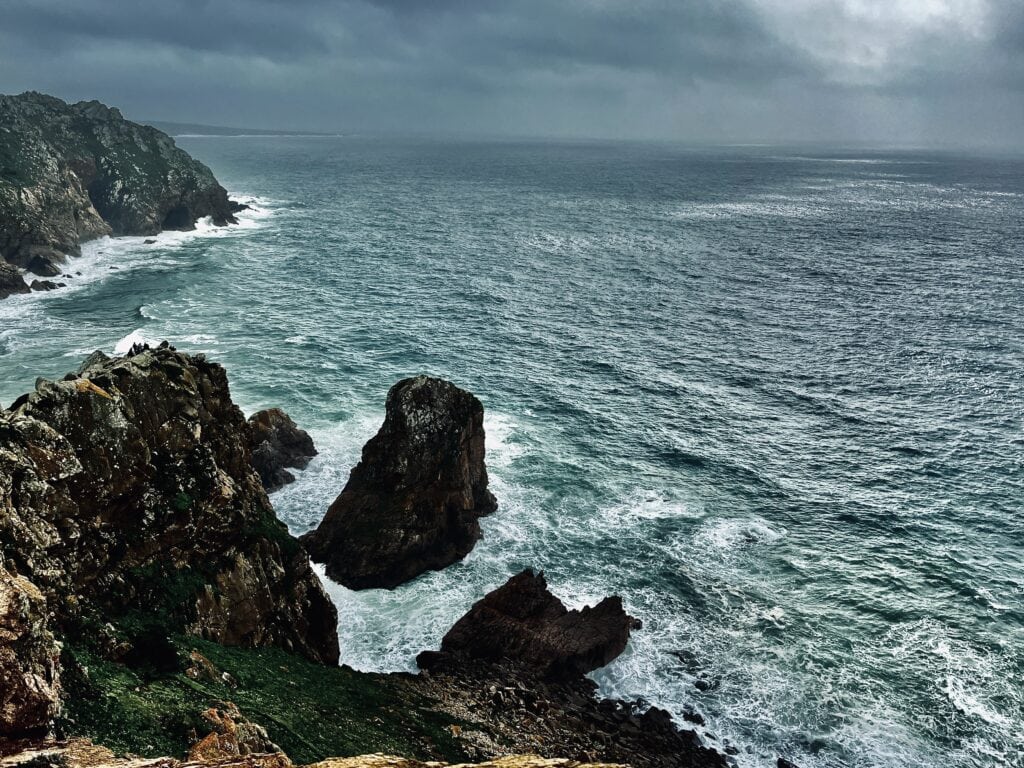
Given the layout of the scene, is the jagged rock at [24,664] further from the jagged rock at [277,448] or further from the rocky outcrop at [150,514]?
the jagged rock at [277,448]

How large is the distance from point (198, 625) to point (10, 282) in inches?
3880

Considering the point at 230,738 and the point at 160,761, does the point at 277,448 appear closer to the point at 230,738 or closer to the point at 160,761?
the point at 230,738

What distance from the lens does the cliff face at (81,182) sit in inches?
4574

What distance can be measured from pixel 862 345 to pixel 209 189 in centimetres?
14806

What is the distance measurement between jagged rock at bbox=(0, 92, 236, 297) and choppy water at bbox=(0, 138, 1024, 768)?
29.0ft

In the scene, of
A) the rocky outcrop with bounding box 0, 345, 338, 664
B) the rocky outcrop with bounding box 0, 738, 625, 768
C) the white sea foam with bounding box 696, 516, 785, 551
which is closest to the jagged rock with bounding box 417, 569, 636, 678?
the rocky outcrop with bounding box 0, 345, 338, 664

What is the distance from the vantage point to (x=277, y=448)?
193ft

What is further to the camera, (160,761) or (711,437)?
(711,437)

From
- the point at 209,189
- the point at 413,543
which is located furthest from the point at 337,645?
the point at 209,189

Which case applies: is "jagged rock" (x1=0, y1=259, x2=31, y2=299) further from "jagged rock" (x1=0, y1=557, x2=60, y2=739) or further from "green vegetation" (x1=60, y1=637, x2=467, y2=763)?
"jagged rock" (x1=0, y1=557, x2=60, y2=739)

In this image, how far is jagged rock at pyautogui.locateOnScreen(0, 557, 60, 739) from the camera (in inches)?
695

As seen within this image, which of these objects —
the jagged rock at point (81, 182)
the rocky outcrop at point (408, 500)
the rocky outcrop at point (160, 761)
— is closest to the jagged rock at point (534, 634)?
the rocky outcrop at point (408, 500)

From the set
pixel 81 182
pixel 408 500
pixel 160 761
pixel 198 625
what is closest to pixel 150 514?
pixel 198 625

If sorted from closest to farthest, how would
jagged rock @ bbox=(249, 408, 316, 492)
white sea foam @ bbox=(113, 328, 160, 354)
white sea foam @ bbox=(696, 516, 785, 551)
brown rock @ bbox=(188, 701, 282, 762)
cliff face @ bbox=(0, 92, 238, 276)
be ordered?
brown rock @ bbox=(188, 701, 282, 762), white sea foam @ bbox=(696, 516, 785, 551), jagged rock @ bbox=(249, 408, 316, 492), white sea foam @ bbox=(113, 328, 160, 354), cliff face @ bbox=(0, 92, 238, 276)
